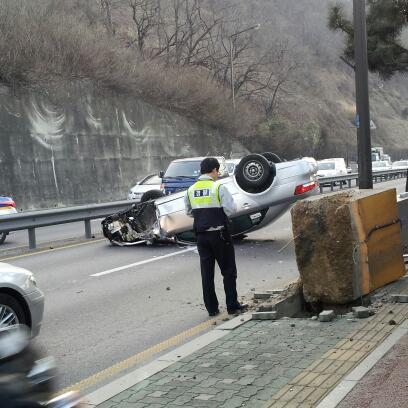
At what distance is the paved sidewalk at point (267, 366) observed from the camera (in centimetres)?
441

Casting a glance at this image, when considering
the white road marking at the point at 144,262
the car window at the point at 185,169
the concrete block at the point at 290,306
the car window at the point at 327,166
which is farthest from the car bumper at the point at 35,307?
the car window at the point at 327,166

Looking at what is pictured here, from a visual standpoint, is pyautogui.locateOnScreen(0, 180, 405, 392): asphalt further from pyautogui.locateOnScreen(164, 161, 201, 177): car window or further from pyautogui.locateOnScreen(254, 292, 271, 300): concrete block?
pyautogui.locateOnScreen(164, 161, 201, 177): car window

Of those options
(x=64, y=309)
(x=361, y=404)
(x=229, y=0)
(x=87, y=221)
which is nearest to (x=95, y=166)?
(x=87, y=221)

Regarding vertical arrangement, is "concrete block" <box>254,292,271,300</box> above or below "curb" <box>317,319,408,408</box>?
above

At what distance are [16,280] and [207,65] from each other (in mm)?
48491

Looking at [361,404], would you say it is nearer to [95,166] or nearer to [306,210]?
[306,210]

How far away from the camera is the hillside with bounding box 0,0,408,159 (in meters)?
33.3

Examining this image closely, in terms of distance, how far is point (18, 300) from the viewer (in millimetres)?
5684

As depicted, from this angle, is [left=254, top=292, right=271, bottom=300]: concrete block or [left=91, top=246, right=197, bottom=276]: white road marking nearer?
[left=254, top=292, right=271, bottom=300]: concrete block

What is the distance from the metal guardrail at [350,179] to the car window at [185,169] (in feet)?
42.3

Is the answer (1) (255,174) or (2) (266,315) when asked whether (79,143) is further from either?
(2) (266,315)

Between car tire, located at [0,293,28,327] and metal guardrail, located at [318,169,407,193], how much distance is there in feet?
83.6

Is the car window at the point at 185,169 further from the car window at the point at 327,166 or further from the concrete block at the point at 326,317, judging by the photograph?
the car window at the point at 327,166

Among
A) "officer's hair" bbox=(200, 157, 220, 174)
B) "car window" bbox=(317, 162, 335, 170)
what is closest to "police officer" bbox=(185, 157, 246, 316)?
"officer's hair" bbox=(200, 157, 220, 174)
